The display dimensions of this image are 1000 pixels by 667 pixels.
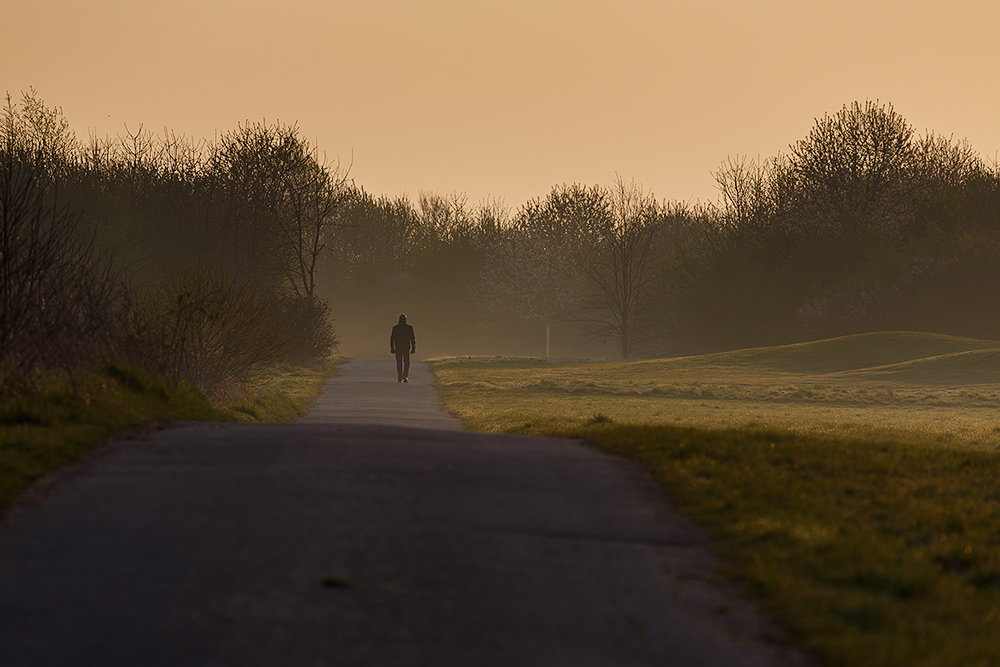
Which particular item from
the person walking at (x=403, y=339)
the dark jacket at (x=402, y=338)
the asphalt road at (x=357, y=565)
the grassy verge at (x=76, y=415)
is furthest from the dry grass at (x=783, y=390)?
the asphalt road at (x=357, y=565)

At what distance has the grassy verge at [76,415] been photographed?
900 centimetres

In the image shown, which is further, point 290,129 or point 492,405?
point 290,129

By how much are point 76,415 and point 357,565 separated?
638 cm

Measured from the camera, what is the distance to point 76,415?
37.8 feet

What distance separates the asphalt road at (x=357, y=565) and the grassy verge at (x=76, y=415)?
374 millimetres

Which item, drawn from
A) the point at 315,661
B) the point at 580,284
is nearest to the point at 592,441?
the point at 315,661

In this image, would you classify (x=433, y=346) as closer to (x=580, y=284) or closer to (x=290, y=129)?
(x=580, y=284)

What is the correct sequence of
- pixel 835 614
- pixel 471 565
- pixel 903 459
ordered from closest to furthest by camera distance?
pixel 835 614
pixel 471 565
pixel 903 459

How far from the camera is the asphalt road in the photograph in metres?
5.15

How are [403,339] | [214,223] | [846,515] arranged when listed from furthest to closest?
1. [214,223]
2. [403,339]
3. [846,515]

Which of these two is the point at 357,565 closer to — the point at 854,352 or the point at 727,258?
the point at 854,352

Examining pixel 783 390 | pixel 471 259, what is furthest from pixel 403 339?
pixel 471 259

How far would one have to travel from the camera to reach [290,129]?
45.2 meters

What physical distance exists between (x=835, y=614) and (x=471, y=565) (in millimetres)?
2156
